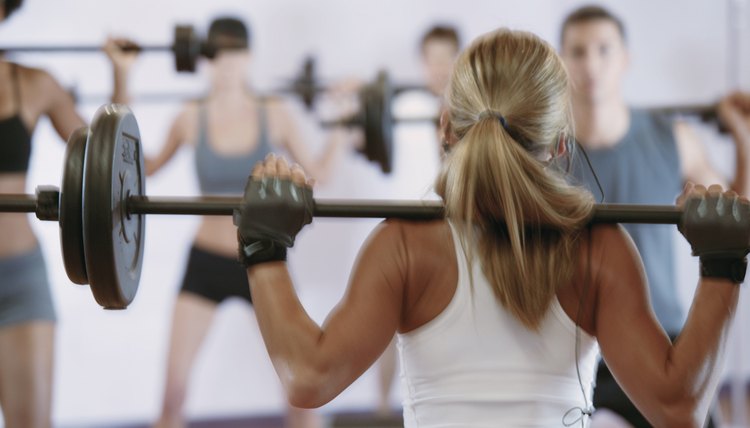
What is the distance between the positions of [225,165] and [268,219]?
6.36 feet

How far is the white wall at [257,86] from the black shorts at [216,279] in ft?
2.97

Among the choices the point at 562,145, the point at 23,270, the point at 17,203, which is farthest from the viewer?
the point at 23,270

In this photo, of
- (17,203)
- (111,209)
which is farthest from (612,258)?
(17,203)

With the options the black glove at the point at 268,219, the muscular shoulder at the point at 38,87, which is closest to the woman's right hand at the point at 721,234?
the black glove at the point at 268,219

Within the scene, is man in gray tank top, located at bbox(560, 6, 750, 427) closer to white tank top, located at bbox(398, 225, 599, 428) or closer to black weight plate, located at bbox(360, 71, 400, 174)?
black weight plate, located at bbox(360, 71, 400, 174)

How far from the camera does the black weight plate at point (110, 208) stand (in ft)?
4.22

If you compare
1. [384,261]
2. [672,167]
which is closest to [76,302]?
[672,167]

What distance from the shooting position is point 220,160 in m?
3.13

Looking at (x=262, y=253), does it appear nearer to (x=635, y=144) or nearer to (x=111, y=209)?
(x=111, y=209)

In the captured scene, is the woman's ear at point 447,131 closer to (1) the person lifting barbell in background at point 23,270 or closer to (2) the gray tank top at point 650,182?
(2) the gray tank top at point 650,182

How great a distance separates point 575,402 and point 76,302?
118 inches

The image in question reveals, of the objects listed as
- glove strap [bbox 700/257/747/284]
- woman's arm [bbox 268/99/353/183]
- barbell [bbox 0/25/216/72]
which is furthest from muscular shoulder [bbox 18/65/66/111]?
glove strap [bbox 700/257/747/284]

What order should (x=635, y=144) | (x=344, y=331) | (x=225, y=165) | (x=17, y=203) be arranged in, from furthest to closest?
(x=225, y=165) < (x=635, y=144) < (x=17, y=203) < (x=344, y=331)

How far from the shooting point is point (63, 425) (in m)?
3.79
